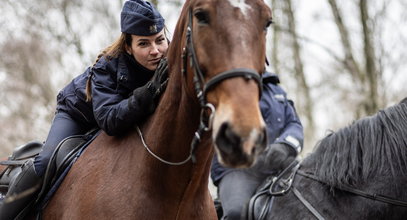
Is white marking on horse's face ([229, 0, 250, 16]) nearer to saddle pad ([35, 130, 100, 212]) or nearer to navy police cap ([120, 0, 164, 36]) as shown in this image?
navy police cap ([120, 0, 164, 36])

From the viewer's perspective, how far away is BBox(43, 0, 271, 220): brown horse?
8.09ft

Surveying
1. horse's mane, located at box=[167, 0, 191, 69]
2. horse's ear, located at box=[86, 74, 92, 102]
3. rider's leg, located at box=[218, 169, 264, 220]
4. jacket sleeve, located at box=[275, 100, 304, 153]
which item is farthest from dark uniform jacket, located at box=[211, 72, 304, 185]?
horse's mane, located at box=[167, 0, 191, 69]

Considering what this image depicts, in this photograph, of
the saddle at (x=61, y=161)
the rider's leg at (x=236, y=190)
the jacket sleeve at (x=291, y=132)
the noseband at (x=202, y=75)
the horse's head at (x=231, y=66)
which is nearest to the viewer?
the horse's head at (x=231, y=66)

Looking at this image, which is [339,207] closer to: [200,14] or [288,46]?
[200,14]

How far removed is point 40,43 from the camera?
16922 millimetres

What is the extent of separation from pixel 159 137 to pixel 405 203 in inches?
75.4

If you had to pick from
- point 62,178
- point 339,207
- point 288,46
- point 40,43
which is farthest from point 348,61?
point 62,178

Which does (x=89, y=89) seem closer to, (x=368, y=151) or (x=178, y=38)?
(x=178, y=38)

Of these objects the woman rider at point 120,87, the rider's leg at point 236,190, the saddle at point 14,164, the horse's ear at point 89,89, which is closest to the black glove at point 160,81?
the woman rider at point 120,87

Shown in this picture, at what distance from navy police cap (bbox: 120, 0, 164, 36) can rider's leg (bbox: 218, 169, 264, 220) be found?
6.35ft

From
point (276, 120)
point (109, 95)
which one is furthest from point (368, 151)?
point (109, 95)

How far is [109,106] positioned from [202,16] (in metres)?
0.98

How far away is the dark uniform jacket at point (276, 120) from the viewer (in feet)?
17.7

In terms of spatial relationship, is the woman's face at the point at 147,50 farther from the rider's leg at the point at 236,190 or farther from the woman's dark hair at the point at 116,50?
the rider's leg at the point at 236,190
